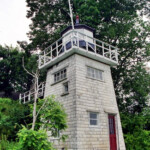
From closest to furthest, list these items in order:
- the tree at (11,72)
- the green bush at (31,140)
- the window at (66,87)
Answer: the green bush at (31,140) → the window at (66,87) → the tree at (11,72)

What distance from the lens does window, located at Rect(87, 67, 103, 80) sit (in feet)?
40.3

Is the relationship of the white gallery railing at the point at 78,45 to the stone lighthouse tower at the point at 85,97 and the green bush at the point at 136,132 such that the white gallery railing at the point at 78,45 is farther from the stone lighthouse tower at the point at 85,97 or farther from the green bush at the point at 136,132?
the green bush at the point at 136,132

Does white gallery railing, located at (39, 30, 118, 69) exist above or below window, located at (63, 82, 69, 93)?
above

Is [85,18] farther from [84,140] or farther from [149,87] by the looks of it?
[84,140]

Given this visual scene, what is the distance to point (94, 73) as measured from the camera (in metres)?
12.5

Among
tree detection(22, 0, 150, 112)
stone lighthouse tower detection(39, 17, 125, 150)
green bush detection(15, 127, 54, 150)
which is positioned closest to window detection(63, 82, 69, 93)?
stone lighthouse tower detection(39, 17, 125, 150)

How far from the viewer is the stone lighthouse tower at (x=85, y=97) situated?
10.2 meters

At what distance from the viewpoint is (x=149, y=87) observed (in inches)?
661

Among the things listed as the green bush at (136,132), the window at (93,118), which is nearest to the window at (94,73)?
the window at (93,118)

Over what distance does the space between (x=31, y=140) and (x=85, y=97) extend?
4.48m

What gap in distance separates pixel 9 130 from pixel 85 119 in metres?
6.02

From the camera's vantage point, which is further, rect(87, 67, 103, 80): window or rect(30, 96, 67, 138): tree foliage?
rect(87, 67, 103, 80): window

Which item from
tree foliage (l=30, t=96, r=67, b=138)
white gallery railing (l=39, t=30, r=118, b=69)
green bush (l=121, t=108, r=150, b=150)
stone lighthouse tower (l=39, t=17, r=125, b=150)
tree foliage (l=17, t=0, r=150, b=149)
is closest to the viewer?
tree foliage (l=30, t=96, r=67, b=138)

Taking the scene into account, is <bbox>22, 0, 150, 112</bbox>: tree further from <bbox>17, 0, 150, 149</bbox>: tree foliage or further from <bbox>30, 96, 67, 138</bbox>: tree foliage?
<bbox>30, 96, 67, 138</bbox>: tree foliage
